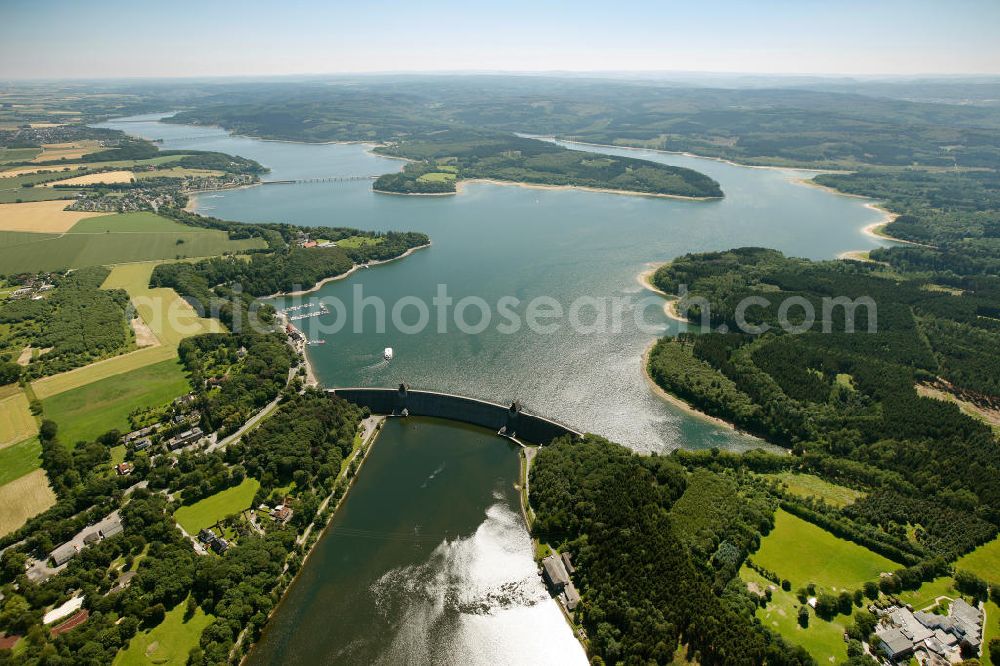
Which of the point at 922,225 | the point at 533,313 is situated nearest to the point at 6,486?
the point at 533,313

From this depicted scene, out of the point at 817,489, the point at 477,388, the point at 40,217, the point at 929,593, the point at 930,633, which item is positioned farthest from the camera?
the point at 40,217

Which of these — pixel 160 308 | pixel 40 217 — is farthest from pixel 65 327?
pixel 40 217

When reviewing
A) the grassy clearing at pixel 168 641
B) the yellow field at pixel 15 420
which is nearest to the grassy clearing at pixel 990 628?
the grassy clearing at pixel 168 641

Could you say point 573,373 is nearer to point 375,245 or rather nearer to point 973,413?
point 973,413

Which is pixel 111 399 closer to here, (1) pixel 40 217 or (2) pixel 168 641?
(2) pixel 168 641

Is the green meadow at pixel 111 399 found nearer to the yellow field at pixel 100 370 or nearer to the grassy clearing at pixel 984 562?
the yellow field at pixel 100 370

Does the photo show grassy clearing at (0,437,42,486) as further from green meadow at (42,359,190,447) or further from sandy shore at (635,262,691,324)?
sandy shore at (635,262,691,324)
